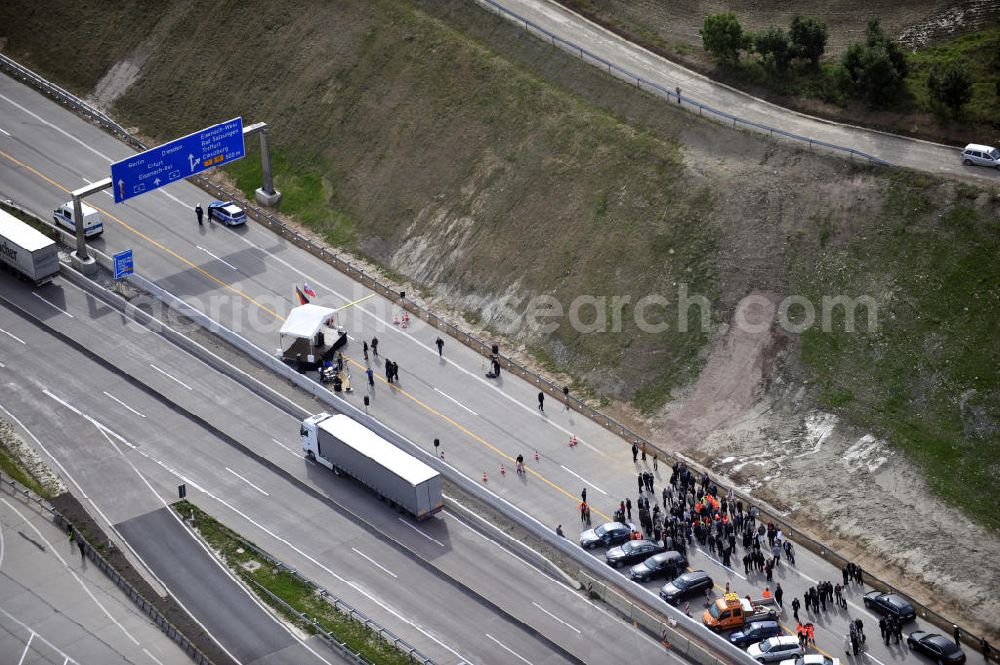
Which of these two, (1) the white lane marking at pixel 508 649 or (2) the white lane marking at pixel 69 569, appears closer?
(1) the white lane marking at pixel 508 649

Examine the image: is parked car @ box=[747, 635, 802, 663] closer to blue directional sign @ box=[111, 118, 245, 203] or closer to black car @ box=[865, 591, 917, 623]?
black car @ box=[865, 591, 917, 623]

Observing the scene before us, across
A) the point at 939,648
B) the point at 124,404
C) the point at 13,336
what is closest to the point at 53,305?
the point at 13,336

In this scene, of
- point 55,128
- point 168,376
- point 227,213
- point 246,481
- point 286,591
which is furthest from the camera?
point 55,128

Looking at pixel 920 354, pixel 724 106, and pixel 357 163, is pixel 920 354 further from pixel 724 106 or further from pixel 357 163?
pixel 357 163

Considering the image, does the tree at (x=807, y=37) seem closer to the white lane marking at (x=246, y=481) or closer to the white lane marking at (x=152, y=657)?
the white lane marking at (x=246, y=481)

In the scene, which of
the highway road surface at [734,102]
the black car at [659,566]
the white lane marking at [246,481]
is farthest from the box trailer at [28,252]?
the black car at [659,566]

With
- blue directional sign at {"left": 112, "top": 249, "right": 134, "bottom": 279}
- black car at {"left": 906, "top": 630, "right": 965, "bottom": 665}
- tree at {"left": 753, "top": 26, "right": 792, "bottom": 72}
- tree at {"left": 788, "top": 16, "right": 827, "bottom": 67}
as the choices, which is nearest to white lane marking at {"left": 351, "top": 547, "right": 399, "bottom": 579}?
black car at {"left": 906, "top": 630, "right": 965, "bottom": 665}

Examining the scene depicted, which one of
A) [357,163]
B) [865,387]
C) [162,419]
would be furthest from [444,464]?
[357,163]

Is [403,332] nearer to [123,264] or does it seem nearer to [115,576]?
[123,264]
